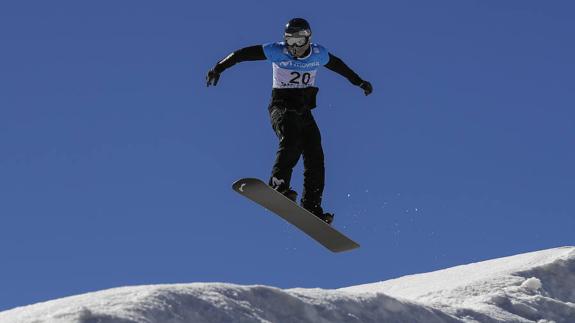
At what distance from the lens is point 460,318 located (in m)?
9.35

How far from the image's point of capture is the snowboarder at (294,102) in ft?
35.1

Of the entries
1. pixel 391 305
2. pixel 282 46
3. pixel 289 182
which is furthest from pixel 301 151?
pixel 391 305

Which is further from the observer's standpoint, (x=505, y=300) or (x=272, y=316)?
(x=505, y=300)

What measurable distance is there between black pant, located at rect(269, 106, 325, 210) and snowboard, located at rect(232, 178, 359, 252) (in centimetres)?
16

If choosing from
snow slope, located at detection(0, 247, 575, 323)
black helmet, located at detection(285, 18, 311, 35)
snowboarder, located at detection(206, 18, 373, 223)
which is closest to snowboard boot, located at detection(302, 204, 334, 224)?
snowboarder, located at detection(206, 18, 373, 223)

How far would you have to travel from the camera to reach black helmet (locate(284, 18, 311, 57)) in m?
10.6

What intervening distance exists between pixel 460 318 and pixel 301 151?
8.70 ft

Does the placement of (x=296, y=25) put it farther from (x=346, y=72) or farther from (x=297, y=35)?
(x=346, y=72)

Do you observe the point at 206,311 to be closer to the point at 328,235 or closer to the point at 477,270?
the point at 328,235

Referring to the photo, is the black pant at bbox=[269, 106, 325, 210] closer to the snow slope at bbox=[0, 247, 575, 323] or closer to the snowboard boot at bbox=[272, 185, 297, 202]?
the snowboard boot at bbox=[272, 185, 297, 202]

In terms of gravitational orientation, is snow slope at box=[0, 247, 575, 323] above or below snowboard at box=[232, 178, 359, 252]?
below

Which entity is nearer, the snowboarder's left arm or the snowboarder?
the snowboarder

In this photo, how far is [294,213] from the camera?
428 inches

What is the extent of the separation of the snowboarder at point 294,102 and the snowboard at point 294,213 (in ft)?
0.37
